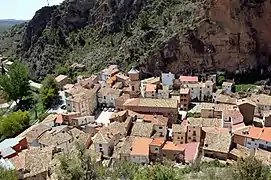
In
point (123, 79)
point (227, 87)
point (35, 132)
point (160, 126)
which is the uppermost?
point (123, 79)

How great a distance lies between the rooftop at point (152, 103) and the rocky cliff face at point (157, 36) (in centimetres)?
988

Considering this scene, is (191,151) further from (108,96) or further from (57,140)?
(108,96)

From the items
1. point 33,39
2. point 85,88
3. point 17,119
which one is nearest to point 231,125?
point 85,88

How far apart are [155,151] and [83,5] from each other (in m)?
42.4

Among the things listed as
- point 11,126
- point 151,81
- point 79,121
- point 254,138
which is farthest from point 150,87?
point 11,126

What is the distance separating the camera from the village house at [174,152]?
3027cm

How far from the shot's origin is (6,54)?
253 feet

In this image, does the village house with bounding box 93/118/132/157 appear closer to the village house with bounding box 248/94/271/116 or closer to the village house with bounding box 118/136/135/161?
the village house with bounding box 118/136/135/161

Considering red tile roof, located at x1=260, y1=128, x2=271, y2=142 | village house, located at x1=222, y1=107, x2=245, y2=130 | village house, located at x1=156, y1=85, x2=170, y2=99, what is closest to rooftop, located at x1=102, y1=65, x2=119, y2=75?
village house, located at x1=156, y1=85, x2=170, y2=99

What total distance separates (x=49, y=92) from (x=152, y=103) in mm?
14663

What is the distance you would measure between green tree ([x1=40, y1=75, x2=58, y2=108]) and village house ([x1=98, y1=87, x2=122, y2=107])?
719 centimetres

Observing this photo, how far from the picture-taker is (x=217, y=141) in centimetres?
3069

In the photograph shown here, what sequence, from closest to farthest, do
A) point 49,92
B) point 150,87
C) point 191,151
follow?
point 191,151
point 150,87
point 49,92

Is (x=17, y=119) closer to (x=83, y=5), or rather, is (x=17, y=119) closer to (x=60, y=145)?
(x=60, y=145)
